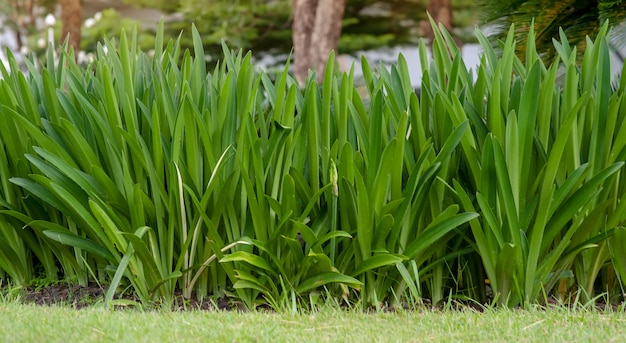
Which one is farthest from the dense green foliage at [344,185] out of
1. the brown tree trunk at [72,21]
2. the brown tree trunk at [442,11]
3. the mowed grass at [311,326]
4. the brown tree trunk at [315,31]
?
the brown tree trunk at [442,11]

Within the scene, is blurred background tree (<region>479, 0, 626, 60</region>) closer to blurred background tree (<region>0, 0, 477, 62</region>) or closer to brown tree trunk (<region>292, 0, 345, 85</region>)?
brown tree trunk (<region>292, 0, 345, 85</region>)

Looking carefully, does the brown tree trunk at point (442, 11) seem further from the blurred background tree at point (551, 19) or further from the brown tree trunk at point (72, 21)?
the blurred background tree at point (551, 19)

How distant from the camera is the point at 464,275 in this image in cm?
294

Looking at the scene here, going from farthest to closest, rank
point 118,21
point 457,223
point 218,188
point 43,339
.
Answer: point 118,21 → point 218,188 → point 457,223 → point 43,339

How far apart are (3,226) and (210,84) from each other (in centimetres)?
98

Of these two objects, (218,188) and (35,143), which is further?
(35,143)

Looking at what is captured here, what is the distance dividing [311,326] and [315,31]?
8.01 metres

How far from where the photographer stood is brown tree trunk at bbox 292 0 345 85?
32.6 ft

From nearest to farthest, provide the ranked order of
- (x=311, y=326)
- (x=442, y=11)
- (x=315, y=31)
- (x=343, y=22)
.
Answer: (x=311, y=326), (x=315, y=31), (x=442, y=11), (x=343, y=22)

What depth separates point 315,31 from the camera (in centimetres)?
1002

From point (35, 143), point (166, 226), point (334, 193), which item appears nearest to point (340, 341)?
point (334, 193)

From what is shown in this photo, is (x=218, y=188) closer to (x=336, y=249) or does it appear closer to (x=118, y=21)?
Result: (x=336, y=249)

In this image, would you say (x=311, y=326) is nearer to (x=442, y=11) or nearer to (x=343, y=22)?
(x=442, y=11)

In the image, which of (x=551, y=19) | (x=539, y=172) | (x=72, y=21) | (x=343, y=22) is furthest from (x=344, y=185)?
(x=343, y=22)
